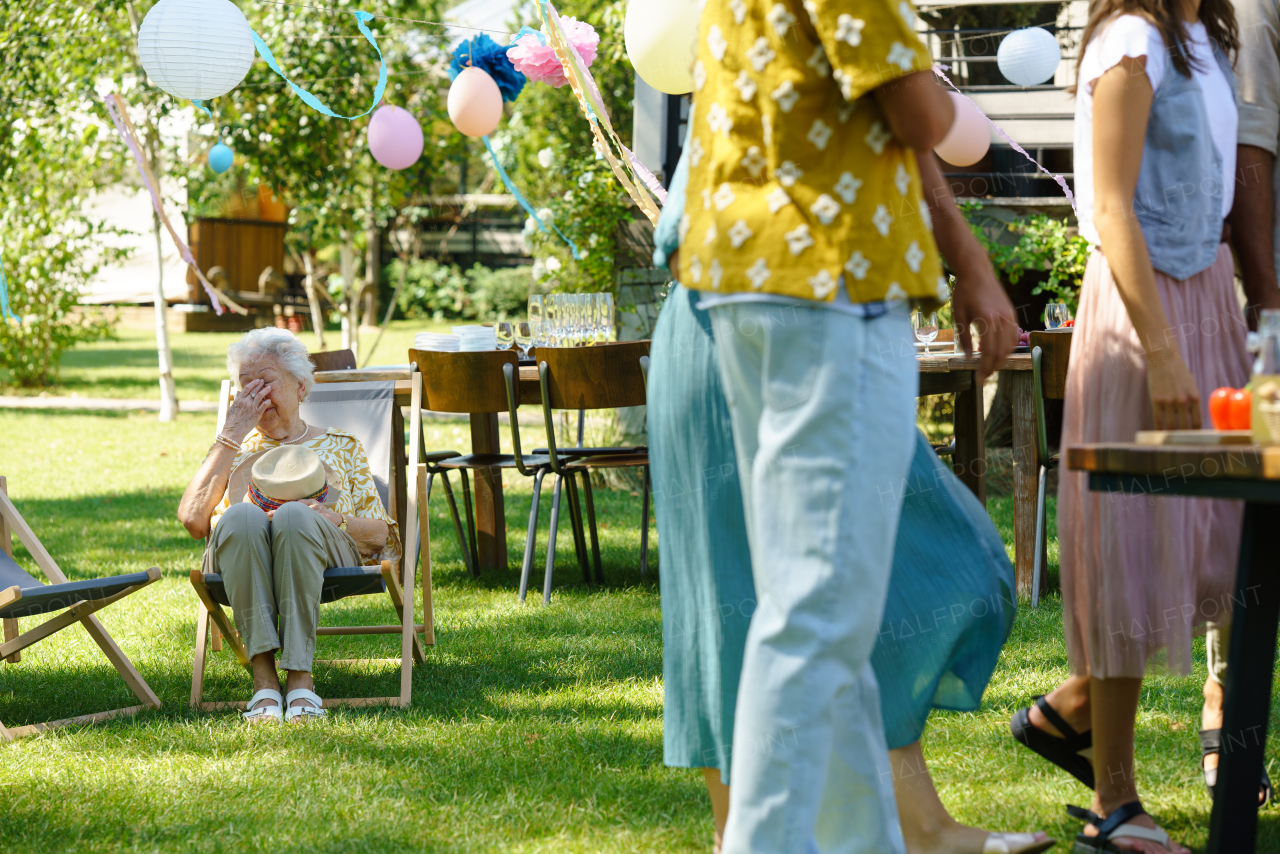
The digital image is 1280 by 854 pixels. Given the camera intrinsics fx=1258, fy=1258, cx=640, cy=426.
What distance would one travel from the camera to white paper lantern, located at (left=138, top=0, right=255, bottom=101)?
5.98m

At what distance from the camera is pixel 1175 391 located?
6.95ft

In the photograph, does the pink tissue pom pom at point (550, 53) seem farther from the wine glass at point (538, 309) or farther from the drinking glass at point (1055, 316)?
the drinking glass at point (1055, 316)

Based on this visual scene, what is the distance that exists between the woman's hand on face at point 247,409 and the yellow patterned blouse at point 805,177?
8.19 feet

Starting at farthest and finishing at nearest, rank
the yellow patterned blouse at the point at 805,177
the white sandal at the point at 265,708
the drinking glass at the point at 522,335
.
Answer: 1. the drinking glass at the point at 522,335
2. the white sandal at the point at 265,708
3. the yellow patterned blouse at the point at 805,177

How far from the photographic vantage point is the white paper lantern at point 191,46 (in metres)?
5.98

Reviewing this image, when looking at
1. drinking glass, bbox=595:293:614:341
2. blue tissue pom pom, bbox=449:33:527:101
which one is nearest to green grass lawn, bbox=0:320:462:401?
blue tissue pom pom, bbox=449:33:527:101

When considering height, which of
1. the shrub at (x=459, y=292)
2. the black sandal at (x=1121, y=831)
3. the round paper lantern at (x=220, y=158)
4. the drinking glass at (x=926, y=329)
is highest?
the round paper lantern at (x=220, y=158)

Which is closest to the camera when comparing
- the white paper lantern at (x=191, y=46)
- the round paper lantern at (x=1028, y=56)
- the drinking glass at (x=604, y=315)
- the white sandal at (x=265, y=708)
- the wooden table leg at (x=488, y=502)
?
the white sandal at (x=265, y=708)

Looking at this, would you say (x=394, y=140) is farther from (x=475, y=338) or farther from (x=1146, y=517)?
(x=1146, y=517)

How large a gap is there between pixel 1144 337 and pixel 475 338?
3875 millimetres

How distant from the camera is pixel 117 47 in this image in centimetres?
1088

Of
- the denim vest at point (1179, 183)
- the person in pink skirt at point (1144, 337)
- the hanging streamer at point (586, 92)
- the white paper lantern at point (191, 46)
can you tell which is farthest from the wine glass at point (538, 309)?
the denim vest at point (1179, 183)

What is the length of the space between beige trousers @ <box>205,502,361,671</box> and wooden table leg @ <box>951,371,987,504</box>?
8.93ft

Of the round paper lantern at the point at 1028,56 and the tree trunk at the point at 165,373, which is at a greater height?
the round paper lantern at the point at 1028,56
